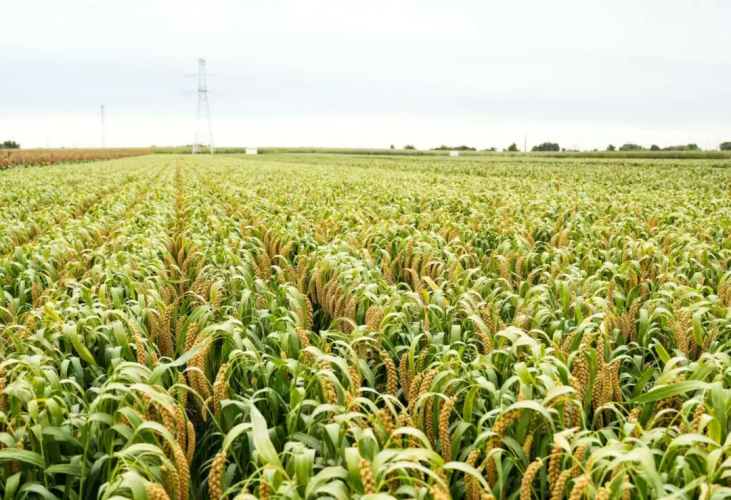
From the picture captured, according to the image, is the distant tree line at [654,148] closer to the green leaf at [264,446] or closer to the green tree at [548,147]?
the green tree at [548,147]

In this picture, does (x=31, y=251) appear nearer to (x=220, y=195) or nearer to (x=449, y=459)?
(x=449, y=459)

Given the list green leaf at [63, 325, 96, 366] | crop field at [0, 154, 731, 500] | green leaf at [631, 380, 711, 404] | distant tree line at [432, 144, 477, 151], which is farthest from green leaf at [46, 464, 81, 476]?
distant tree line at [432, 144, 477, 151]

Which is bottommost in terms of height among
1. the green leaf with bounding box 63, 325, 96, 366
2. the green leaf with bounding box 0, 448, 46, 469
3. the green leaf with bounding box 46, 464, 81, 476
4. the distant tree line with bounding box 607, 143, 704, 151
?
the green leaf with bounding box 46, 464, 81, 476

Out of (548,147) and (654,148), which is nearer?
(654,148)

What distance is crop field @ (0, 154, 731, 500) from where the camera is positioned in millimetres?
2080

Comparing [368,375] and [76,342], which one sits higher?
[76,342]

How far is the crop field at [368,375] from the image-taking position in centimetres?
208

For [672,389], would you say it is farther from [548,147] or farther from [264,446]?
[548,147]

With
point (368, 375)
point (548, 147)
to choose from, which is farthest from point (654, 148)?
point (368, 375)

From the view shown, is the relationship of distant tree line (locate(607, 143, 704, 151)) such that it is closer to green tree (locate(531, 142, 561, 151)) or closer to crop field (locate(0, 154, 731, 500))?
green tree (locate(531, 142, 561, 151))

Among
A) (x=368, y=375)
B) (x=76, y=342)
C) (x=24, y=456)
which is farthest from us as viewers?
(x=76, y=342)

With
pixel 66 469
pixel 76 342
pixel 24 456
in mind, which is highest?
pixel 76 342

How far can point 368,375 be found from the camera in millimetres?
3227

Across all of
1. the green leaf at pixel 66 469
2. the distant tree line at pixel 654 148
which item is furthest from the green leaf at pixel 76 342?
the distant tree line at pixel 654 148
